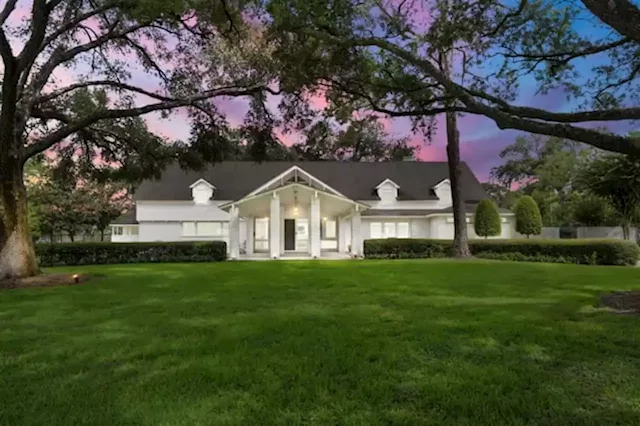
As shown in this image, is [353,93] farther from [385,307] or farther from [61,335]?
[61,335]

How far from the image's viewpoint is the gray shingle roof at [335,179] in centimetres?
3412

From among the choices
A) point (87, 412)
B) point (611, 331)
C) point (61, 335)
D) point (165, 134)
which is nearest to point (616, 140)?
point (611, 331)

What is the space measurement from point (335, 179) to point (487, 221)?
39.0 ft

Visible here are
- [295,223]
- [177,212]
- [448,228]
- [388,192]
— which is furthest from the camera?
[388,192]

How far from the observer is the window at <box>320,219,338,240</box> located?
109 feet

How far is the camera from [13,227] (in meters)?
13.2

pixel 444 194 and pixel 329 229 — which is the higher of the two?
pixel 444 194

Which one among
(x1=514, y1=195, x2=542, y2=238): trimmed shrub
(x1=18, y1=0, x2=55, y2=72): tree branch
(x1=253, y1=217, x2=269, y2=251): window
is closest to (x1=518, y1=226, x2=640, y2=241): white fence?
(x1=514, y1=195, x2=542, y2=238): trimmed shrub

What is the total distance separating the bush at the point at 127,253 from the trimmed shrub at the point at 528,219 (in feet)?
66.2

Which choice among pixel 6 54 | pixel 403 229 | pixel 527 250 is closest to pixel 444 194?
pixel 403 229

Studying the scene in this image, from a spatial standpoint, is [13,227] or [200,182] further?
[200,182]

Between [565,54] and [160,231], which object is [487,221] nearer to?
[565,54]

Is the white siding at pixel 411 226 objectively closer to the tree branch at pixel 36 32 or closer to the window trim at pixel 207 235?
the window trim at pixel 207 235

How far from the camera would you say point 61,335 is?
255 inches
